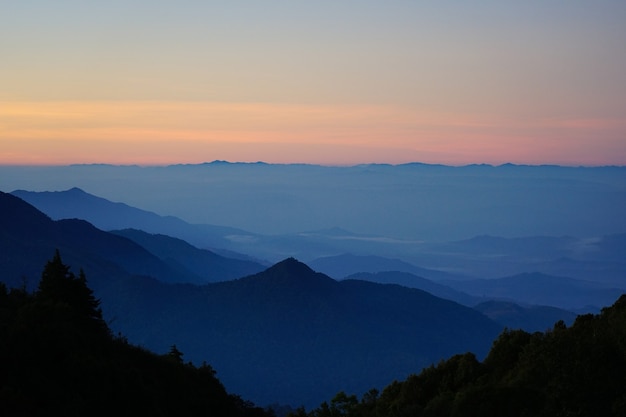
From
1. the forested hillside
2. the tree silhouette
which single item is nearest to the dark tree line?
the tree silhouette

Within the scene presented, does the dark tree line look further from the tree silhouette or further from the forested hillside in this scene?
the forested hillside

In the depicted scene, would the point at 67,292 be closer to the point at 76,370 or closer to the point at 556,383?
the point at 76,370

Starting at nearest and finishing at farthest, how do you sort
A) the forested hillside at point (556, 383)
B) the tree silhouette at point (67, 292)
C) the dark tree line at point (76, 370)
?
the dark tree line at point (76, 370), the forested hillside at point (556, 383), the tree silhouette at point (67, 292)

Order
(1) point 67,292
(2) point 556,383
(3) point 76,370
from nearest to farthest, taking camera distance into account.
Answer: (3) point 76,370, (2) point 556,383, (1) point 67,292

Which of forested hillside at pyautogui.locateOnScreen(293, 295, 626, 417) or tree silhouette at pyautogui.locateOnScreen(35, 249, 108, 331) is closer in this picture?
forested hillside at pyautogui.locateOnScreen(293, 295, 626, 417)

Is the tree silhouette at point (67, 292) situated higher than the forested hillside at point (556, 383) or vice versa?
the tree silhouette at point (67, 292)

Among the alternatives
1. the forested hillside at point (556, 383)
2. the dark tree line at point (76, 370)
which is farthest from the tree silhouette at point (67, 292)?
the forested hillside at point (556, 383)

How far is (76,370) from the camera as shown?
39.3 metres

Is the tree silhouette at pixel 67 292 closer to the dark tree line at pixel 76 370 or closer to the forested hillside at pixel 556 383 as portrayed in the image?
the dark tree line at pixel 76 370

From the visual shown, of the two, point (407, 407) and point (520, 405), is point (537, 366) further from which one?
point (407, 407)

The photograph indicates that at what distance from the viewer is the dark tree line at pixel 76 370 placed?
120ft

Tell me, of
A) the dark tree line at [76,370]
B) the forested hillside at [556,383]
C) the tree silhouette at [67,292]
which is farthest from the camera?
the tree silhouette at [67,292]

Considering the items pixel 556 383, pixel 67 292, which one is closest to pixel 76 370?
pixel 67 292

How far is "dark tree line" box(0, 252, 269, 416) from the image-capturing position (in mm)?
36688
